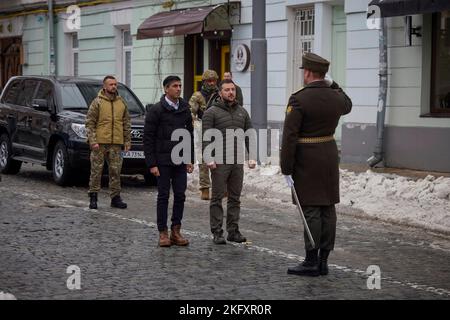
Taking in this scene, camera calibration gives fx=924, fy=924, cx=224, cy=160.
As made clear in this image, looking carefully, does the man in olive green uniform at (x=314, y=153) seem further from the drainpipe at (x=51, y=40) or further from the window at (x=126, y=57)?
the drainpipe at (x=51, y=40)

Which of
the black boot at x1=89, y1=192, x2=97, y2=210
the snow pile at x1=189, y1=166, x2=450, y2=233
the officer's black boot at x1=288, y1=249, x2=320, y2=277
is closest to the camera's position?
the officer's black boot at x1=288, y1=249, x2=320, y2=277

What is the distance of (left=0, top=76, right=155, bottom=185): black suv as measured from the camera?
1512 centimetres

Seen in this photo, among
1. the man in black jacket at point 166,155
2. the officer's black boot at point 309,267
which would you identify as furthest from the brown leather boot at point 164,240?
the officer's black boot at point 309,267

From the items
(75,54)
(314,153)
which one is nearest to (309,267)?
(314,153)

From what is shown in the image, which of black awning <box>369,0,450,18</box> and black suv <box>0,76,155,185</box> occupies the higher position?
black awning <box>369,0,450,18</box>

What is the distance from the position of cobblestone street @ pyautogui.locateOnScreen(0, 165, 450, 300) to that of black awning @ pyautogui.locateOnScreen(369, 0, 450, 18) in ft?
13.8

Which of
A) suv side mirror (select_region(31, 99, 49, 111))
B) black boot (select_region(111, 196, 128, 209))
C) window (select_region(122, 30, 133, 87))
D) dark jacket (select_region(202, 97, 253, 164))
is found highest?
window (select_region(122, 30, 133, 87))

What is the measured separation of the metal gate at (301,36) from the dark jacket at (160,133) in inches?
412

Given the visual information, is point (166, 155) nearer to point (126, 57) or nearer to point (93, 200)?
point (93, 200)

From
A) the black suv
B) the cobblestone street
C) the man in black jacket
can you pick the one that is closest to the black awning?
the cobblestone street

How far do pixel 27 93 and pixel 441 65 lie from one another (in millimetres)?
7663

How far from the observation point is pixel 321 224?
8367 millimetres

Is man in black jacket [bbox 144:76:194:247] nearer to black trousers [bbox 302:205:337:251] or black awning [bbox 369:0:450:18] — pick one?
black trousers [bbox 302:205:337:251]
